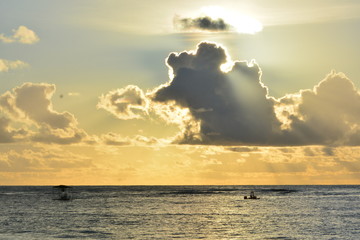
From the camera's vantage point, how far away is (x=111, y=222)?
119 m

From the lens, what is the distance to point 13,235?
95625 mm

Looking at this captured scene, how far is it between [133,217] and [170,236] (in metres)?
38.6

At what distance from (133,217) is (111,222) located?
538 inches

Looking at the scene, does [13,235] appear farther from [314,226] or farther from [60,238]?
[314,226]

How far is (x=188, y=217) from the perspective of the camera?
131875 millimetres

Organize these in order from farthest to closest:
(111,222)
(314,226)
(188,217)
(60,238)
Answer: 1. (188,217)
2. (111,222)
3. (314,226)
4. (60,238)

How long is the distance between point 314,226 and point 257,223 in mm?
10510

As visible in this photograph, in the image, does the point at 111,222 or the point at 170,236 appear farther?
the point at 111,222

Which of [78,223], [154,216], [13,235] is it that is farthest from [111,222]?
[13,235]

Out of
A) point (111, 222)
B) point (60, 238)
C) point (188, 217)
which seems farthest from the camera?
point (188, 217)

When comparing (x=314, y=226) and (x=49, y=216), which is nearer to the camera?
(x=314, y=226)

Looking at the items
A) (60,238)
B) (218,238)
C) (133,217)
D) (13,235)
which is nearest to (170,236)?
(218,238)

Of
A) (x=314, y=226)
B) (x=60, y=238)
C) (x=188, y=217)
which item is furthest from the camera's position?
(x=188, y=217)

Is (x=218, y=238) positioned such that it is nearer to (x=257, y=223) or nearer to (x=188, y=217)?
(x=257, y=223)
